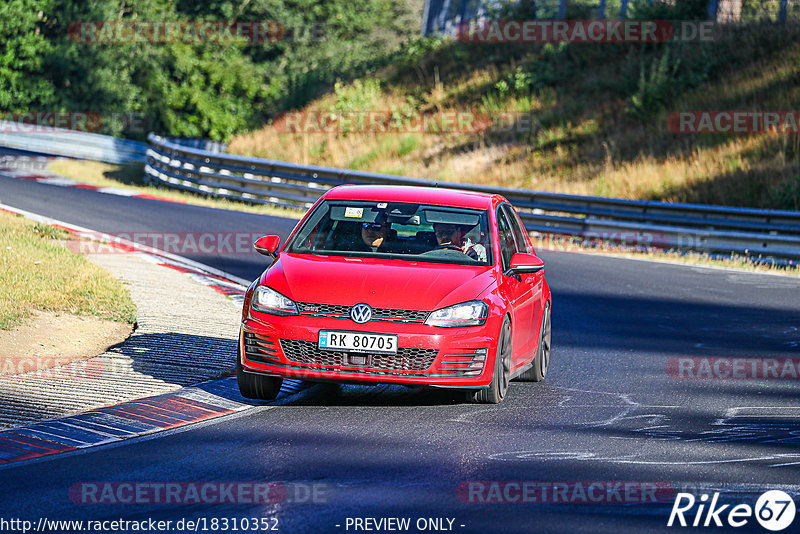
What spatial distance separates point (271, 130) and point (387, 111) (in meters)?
3.91

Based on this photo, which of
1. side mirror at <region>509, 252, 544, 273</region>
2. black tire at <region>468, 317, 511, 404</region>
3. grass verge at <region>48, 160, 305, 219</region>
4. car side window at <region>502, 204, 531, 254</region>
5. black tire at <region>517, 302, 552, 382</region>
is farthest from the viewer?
grass verge at <region>48, 160, 305, 219</region>

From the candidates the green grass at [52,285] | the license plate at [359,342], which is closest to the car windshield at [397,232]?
the license plate at [359,342]

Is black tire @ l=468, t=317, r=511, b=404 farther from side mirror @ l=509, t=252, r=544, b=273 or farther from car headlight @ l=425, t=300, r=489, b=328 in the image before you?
side mirror @ l=509, t=252, r=544, b=273

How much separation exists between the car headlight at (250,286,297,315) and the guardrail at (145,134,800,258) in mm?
13028

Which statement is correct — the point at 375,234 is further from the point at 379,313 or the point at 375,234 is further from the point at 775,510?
the point at 775,510

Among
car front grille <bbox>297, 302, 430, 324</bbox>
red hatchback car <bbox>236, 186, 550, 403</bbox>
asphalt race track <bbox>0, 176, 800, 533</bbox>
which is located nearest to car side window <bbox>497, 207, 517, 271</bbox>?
red hatchback car <bbox>236, 186, 550, 403</bbox>

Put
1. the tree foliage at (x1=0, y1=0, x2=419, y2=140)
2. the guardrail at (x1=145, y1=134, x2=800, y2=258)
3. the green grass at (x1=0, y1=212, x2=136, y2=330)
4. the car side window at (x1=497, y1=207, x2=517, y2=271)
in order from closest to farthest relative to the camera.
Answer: the car side window at (x1=497, y1=207, x2=517, y2=271) < the green grass at (x1=0, y1=212, x2=136, y2=330) < the guardrail at (x1=145, y1=134, x2=800, y2=258) < the tree foliage at (x1=0, y1=0, x2=419, y2=140)

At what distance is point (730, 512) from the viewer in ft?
19.6

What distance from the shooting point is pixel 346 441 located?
24.3 ft

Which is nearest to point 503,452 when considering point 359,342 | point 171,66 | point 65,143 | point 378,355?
point 378,355

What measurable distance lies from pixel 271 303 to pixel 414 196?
1.83 meters

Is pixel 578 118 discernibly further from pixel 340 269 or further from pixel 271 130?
pixel 340 269

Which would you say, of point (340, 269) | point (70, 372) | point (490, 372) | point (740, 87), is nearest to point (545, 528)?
point (490, 372)

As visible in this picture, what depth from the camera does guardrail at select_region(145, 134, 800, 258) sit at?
2044cm
